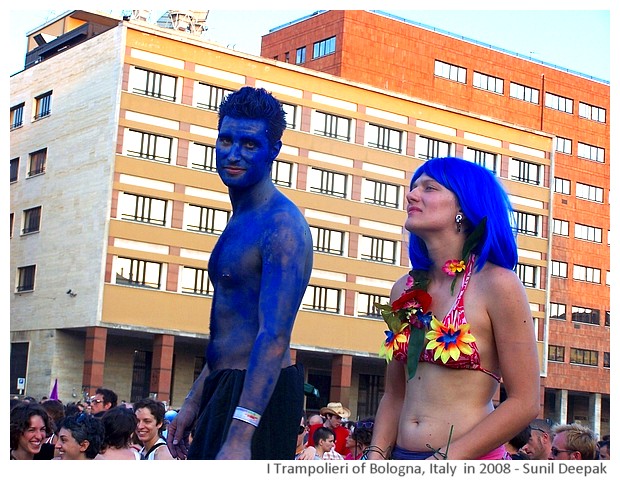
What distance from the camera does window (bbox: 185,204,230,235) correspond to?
54344mm

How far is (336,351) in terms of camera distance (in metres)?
57.7

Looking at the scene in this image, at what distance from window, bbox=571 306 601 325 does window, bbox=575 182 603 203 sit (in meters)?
7.51

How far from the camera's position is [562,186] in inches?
2933

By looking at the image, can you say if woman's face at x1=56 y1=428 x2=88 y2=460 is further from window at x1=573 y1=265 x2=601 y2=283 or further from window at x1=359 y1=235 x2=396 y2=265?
window at x1=573 y1=265 x2=601 y2=283

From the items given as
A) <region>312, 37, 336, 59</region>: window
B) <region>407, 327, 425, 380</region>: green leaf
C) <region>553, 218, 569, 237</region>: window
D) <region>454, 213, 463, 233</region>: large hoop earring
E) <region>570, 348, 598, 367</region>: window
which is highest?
<region>312, 37, 336, 59</region>: window

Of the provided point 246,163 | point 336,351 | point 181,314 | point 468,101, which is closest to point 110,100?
point 181,314

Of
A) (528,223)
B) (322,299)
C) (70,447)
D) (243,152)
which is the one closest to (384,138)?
(322,299)

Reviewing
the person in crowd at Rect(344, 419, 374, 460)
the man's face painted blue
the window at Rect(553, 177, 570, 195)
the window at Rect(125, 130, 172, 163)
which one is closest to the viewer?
the man's face painted blue

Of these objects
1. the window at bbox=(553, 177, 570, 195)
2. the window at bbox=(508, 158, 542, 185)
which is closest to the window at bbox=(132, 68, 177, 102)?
the window at bbox=(508, 158, 542, 185)

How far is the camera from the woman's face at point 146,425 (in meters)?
10.2

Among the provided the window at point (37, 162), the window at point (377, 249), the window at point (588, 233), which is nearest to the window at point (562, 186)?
the window at point (588, 233)

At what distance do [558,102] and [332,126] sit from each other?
75.8ft
